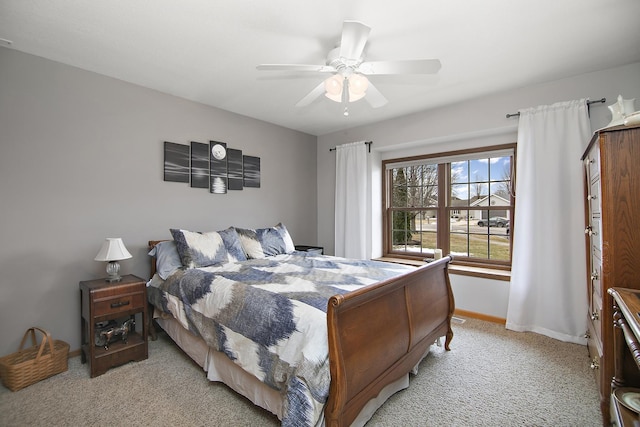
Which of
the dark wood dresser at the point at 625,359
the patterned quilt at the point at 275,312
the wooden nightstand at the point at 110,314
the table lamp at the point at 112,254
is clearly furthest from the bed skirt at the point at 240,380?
the dark wood dresser at the point at 625,359

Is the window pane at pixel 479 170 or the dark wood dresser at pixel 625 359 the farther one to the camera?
the window pane at pixel 479 170

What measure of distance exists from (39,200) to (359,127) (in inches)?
147

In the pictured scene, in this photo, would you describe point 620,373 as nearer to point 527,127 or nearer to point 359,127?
point 527,127

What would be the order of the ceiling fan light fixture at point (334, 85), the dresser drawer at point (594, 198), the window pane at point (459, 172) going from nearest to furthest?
the dresser drawer at point (594, 198) → the ceiling fan light fixture at point (334, 85) → the window pane at point (459, 172)

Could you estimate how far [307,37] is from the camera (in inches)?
84.1

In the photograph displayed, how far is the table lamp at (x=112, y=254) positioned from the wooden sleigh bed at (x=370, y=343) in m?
0.83

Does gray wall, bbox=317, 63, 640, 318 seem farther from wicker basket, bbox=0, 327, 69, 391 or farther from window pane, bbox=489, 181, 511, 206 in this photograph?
wicker basket, bbox=0, 327, 69, 391

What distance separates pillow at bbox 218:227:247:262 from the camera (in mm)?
3018

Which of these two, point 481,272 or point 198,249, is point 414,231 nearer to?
point 481,272

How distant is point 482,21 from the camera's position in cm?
198

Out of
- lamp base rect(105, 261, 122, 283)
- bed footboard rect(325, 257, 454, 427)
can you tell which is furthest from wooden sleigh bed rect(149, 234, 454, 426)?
lamp base rect(105, 261, 122, 283)

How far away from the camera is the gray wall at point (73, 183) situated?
2309mm

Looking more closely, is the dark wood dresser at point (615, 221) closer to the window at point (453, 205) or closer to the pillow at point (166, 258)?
the window at point (453, 205)

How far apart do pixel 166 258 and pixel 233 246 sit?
631 mm
